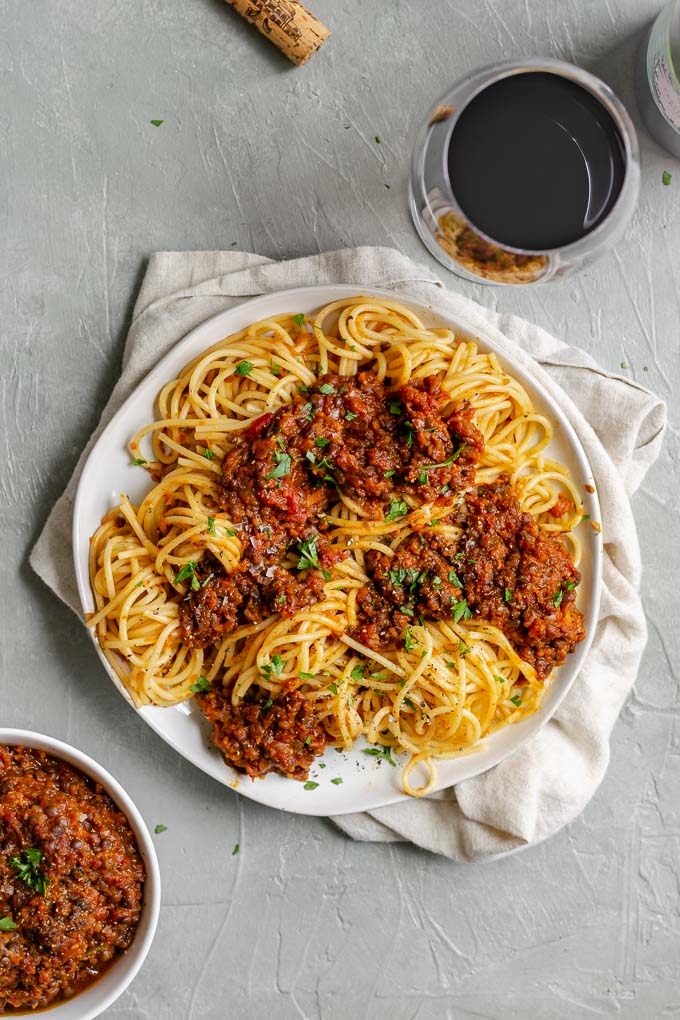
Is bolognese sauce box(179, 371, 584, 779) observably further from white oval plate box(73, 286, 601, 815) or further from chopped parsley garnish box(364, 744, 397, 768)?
chopped parsley garnish box(364, 744, 397, 768)

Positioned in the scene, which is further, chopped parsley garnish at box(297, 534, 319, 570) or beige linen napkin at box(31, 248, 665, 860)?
beige linen napkin at box(31, 248, 665, 860)

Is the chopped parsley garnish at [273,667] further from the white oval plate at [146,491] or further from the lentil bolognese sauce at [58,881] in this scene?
the lentil bolognese sauce at [58,881]

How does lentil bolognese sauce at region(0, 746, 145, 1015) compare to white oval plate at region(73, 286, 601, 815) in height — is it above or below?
below

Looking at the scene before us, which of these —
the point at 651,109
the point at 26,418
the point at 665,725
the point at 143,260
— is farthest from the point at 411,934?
the point at 651,109

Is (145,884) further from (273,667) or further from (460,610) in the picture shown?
(460,610)

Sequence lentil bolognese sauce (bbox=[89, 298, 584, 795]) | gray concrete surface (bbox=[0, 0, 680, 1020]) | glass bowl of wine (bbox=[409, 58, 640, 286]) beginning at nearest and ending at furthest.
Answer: glass bowl of wine (bbox=[409, 58, 640, 286]) → lentil bolognese sauce (bbox=[89, 298, 584, 795]) → gray concrete surface (bbox=[0, 0, 680, 1020])

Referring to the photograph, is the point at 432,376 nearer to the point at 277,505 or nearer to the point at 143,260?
the point at 277,505

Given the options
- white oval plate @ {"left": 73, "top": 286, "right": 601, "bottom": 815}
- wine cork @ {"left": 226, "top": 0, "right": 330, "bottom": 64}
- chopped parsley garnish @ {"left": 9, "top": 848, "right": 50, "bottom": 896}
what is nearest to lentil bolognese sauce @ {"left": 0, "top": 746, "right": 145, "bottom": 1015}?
chopped parsley garnish @ {"left": 9, "top": 848, "right": 50, "bottom": 896}
